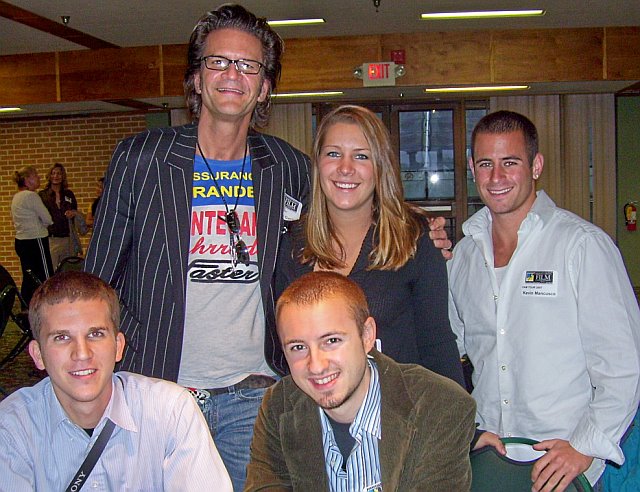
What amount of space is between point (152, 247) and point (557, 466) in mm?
1241

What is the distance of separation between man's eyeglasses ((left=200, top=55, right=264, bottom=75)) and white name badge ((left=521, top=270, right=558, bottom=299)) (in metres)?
1.06

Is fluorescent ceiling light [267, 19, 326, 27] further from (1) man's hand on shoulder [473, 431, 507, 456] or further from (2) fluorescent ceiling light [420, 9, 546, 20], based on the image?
(1) man's hand on shoulder [473, 431, 507, 456]

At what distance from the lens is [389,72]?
28.3 feet

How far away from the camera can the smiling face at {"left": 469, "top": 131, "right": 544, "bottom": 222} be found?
2354 millimetres

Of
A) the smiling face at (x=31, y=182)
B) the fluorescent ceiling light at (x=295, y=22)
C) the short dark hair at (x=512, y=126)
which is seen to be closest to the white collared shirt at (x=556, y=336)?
the short dark hair at (x=512, y=126)

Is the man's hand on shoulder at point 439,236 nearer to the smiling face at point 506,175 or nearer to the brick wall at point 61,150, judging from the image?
the smiling face at point 506,175

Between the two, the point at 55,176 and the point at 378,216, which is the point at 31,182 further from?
the point at 378,216

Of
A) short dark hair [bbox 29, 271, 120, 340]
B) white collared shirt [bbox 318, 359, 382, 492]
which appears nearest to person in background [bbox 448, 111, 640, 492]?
white collared shirt [bbox 318, 359, 382, 492]

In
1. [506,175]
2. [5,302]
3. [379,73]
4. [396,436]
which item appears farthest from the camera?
[379,73]

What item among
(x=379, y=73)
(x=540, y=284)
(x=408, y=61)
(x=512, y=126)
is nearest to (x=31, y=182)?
(x=379, y=73)

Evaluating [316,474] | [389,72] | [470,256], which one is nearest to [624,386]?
A: [470,256]

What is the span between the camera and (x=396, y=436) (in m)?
1.67

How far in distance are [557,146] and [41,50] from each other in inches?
299

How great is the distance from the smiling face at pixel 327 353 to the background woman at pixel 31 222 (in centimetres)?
806
